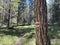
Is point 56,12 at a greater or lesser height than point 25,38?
greater

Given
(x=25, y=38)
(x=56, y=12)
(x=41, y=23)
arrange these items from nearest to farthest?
(x=41, y=23), (x=25, y=38), (x=56, y=12)

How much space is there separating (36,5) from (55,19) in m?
31.4

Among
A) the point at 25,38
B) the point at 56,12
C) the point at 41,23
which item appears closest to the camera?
the point at 41,23

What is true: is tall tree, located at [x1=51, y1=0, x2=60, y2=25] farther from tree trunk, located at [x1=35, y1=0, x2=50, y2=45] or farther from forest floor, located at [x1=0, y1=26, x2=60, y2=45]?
tree trunk, located at [x1=35, y1=0, x2=50, y2=45]

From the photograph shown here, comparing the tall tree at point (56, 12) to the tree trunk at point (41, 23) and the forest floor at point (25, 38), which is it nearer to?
the forest floor at point (25, 38)

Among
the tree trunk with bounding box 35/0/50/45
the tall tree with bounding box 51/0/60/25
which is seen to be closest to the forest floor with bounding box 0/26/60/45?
the tree trunk with bounding box 35/0/50/45

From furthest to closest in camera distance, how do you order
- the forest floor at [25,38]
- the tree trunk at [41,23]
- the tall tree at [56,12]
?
the tall tree at [56,12], the forest floor at [25,38], the tree trunk at [41,23]

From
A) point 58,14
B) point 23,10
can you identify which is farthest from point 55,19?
point 23,10

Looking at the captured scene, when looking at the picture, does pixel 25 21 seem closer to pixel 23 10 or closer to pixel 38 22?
pixel 23 10

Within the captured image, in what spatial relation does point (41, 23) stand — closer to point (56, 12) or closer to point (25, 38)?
point (25, 38)

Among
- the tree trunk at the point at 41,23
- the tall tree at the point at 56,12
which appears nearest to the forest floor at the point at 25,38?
the tree trunk at the point at 41,23

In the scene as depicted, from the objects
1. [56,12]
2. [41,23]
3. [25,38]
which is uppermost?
[56,12]

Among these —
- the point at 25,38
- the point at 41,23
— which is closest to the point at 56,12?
the point at 25,38

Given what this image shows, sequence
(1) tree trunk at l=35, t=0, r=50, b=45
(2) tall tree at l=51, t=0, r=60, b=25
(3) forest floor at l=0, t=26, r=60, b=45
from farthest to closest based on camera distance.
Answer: (2) tall tree at l=51, t=0, r=60, b=25
(3) forest floor at l=0, t=26, r=60, b=45
(1) tree trunk at l=35, t=0, r=50, b=45
